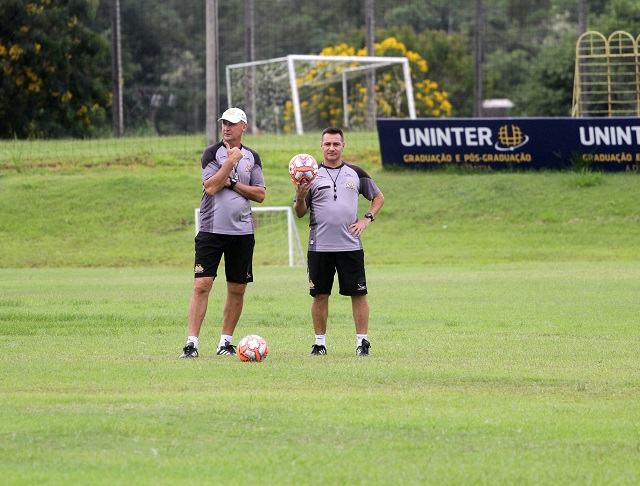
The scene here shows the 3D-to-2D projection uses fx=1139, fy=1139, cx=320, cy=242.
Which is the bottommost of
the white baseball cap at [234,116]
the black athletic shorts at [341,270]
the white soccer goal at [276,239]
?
the white soccer goal at [276,239]

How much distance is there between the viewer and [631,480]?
19.8 feet

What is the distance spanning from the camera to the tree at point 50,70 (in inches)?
2132

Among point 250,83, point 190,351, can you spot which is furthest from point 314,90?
point 190,351

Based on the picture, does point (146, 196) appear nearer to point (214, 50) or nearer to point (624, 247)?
point (214, 50)

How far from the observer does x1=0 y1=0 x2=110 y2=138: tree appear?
54156 mm

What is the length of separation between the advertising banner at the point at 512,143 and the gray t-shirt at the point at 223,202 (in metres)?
23.4

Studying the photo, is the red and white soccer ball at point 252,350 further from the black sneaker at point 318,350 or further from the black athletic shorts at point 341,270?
the black athletic shorts at point 341,270

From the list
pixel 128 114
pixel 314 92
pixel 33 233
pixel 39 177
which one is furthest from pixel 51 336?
pixel 128 114

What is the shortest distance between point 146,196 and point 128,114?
35.9m

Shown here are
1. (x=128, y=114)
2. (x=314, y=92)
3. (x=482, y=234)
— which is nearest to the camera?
(x=482, y=234)

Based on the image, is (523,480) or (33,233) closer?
(523,480)

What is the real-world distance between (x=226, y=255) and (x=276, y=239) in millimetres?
20503

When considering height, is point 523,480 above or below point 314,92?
below

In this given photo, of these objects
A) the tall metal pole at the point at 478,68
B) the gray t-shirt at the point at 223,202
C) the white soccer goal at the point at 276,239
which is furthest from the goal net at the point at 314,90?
→ the gray t-shirt at the point at 223,202
